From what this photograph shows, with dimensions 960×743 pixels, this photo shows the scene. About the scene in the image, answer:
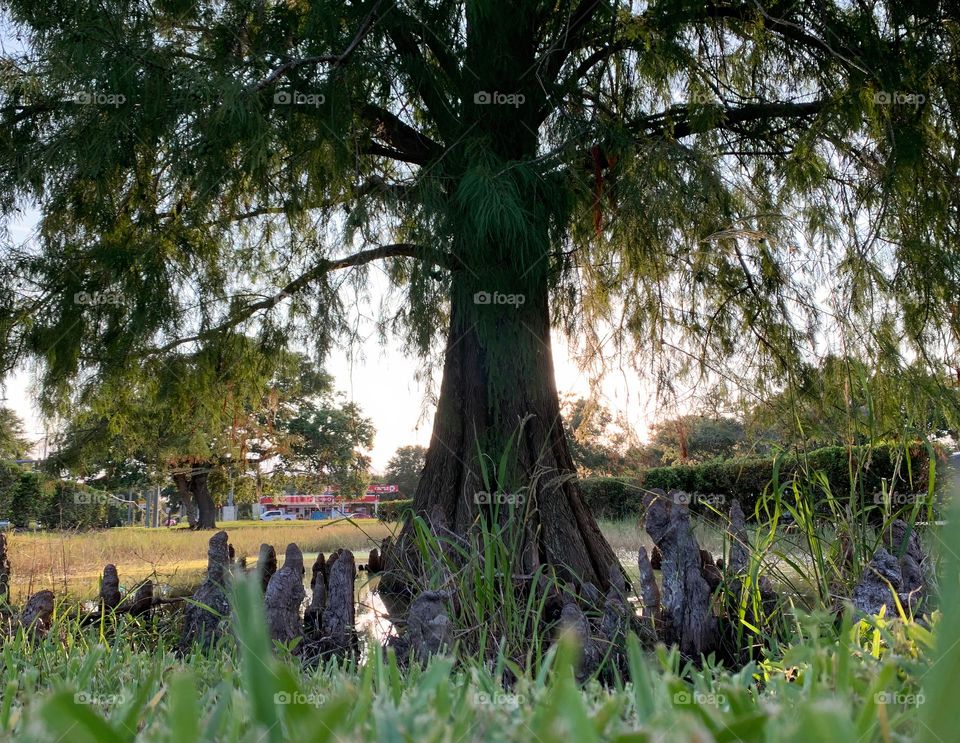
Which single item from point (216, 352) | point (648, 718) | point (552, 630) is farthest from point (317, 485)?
point (648, 718)

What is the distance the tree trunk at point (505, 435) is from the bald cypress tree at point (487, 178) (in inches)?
0.7

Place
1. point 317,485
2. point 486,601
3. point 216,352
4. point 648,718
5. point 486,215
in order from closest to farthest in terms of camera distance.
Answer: point 648,718, point 486,601, point 486,215, point 216,352, point 317,485

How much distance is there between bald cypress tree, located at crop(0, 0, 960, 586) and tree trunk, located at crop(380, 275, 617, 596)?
2cm

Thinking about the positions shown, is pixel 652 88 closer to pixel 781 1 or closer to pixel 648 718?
pixel 781 1

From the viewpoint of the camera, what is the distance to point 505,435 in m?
4.48

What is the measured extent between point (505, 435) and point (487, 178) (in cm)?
163

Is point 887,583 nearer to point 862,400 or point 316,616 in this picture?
point 316,616

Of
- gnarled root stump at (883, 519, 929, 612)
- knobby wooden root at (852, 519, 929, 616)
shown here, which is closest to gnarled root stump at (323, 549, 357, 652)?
knobby wooden root at (852, 519, 929, 616)

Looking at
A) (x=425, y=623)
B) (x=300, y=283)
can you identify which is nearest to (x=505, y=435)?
(x=300, y=283)

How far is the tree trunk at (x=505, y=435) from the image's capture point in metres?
3.85

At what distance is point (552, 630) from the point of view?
2.39m

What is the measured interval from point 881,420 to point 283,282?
3.74m

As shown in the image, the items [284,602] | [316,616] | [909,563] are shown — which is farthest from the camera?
[316,616]

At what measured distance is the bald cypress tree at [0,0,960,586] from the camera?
11.5 feet
